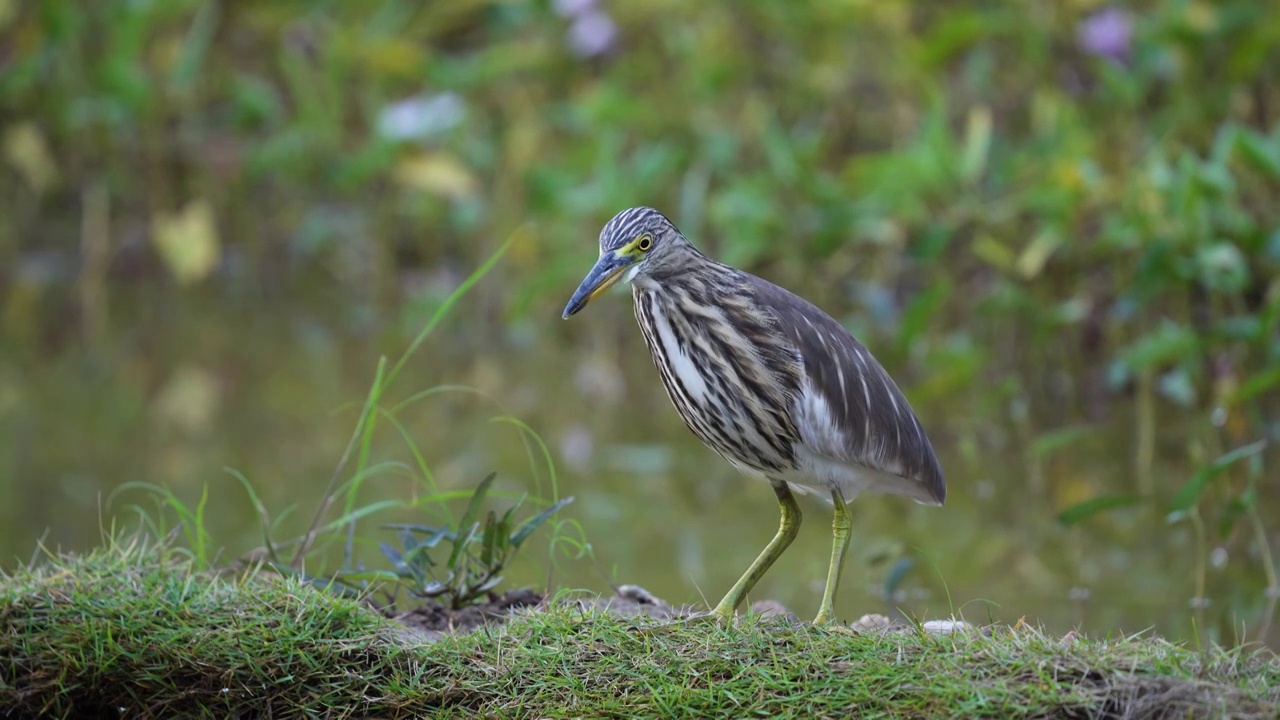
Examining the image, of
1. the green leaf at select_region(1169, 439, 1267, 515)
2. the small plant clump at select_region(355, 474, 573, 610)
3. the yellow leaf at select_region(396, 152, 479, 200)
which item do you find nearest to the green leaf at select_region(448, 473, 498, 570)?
the small plant clump at select_region(355, 474, 573, 610)

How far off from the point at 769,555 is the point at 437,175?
5366mm

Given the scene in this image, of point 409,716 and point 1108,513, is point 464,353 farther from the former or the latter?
point 409,716

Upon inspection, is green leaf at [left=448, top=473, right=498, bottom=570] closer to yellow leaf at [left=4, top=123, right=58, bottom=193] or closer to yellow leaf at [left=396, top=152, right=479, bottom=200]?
yellow leaf at [left=396, top=152, right=479, bottom=200]

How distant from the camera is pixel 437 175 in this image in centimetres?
862

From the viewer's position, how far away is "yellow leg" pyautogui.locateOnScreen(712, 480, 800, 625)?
3535 mm

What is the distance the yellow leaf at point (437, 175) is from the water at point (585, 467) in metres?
0.68

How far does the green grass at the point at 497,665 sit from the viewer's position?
2.81 meters

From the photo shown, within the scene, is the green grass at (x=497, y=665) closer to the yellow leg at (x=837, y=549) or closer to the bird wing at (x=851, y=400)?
the yellow leg at (x=837, y=549)

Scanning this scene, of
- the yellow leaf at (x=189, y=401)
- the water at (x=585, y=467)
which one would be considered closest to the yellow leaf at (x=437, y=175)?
the water at (x=585, y=467)

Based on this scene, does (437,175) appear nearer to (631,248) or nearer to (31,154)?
(31,154)

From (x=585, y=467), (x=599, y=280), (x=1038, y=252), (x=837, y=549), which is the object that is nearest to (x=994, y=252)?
(x=1038, y=252)

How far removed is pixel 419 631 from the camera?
138 inches

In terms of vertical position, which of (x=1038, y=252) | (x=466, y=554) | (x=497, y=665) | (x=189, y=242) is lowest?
(x=497, y=665)

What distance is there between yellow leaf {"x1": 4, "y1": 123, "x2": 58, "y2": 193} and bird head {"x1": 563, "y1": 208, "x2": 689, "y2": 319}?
7.02m
